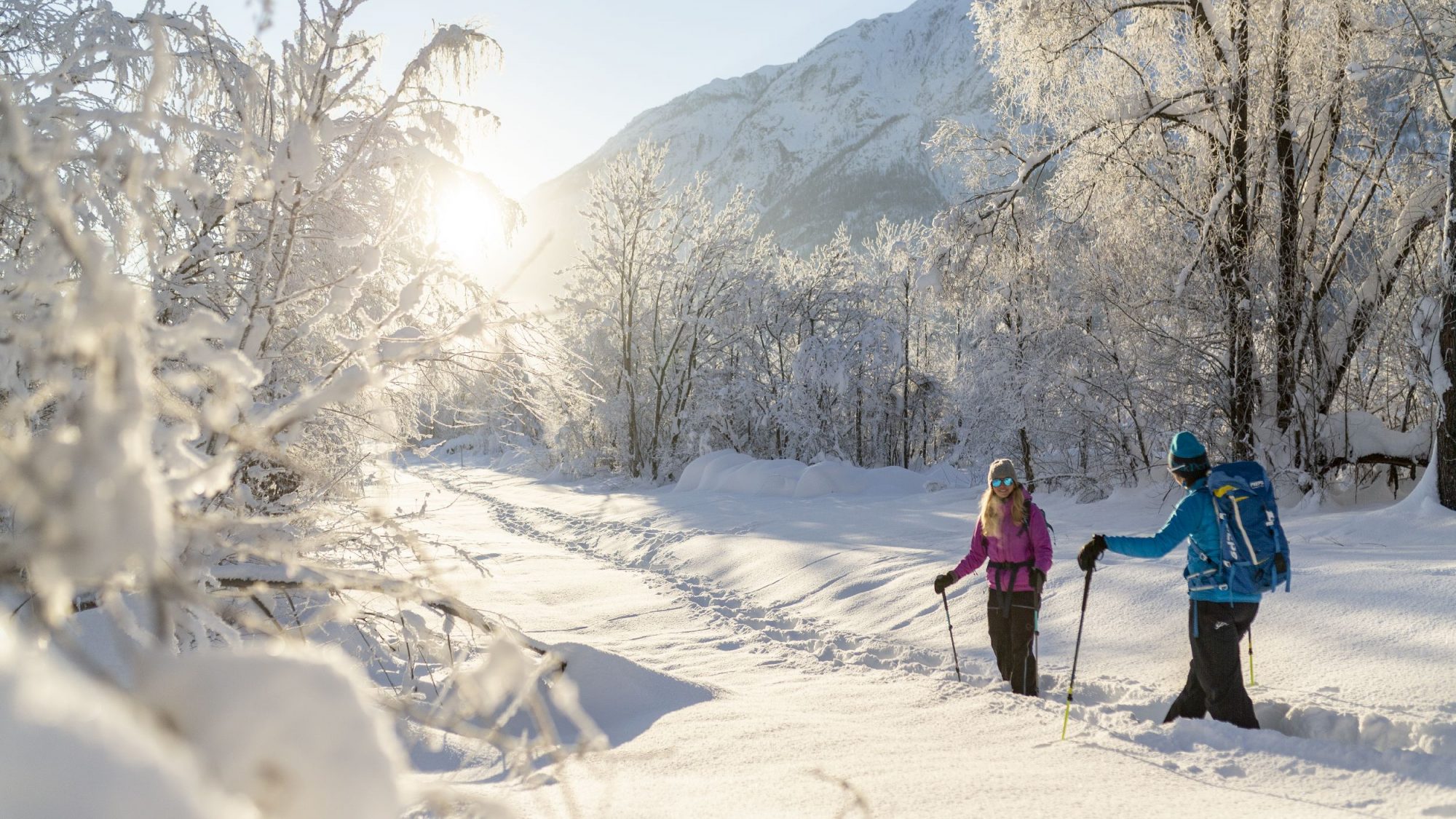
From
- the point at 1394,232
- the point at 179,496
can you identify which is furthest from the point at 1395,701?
the point at 1394,232

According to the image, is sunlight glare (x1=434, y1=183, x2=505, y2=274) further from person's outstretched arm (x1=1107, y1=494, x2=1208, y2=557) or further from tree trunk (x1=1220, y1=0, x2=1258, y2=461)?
tree trunk (x1=1220, y1=0, x2=1258, y2=461)

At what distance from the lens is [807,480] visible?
52.3 ft

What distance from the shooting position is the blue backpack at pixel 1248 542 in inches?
161

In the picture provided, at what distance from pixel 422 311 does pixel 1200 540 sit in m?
3.91

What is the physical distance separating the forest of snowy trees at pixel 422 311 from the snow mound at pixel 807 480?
8.92ft

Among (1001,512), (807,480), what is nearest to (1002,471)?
(1001,512)

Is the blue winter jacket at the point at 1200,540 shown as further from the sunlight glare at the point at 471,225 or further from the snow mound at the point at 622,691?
Result: the sunlight glare at the point at 471,225

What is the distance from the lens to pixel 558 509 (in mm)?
18453

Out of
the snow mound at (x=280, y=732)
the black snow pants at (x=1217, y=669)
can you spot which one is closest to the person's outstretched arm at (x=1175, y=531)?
the black snow pants at (x=1217, y=669)

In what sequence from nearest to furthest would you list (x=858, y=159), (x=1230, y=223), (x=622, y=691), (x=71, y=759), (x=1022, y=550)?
(x=71, y=759)
(x=622, y=691)
(x=1022, y=550)
(x=1230, y=223)
(x=858, y=159)

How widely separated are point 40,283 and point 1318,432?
1030cm

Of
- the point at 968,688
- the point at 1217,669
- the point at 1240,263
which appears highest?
the point at 1240,263

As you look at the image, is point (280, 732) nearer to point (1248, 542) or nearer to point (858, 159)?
point (1248, 542)

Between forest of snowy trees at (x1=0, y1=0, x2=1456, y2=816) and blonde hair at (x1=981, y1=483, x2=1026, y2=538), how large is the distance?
10.4ft
